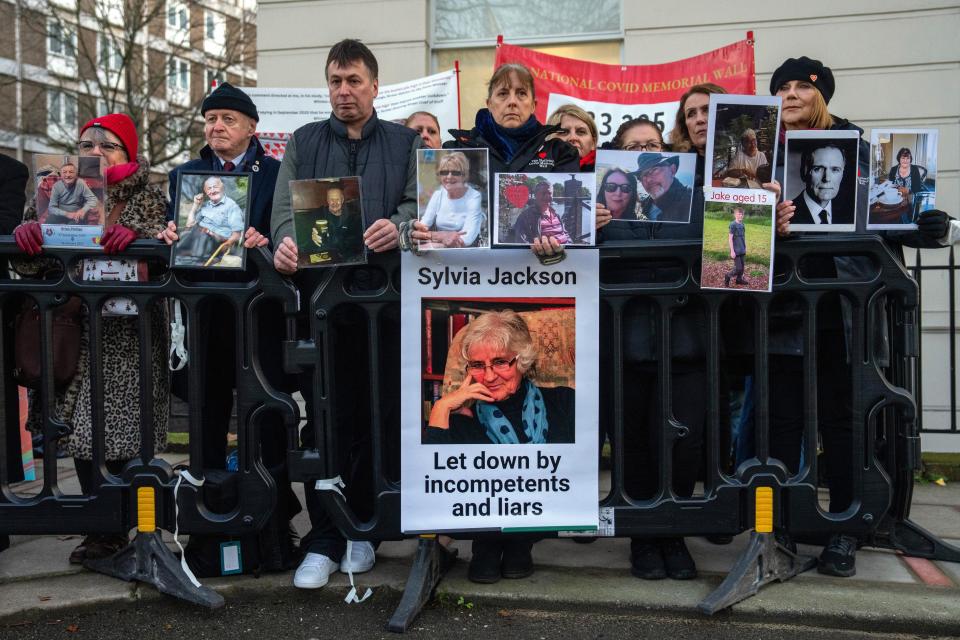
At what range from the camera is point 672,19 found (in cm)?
730

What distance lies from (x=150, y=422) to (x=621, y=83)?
14.1 ft

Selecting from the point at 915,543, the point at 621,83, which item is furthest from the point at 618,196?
the point at 621,83

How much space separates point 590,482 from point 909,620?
1.22 m

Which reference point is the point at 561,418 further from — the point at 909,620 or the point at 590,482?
the point at 909,620

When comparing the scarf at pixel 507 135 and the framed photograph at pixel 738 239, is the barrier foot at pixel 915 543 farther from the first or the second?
the scarf at pixel 507 135

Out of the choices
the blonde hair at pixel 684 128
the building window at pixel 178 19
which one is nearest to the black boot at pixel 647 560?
the blonde hair at pixel 684 128

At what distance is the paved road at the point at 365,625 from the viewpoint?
119 inches

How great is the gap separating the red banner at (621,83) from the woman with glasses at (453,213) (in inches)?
130

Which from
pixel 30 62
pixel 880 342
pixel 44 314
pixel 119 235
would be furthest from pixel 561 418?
pixel 30 62

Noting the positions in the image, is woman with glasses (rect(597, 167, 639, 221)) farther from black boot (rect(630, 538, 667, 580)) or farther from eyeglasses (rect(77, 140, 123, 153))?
eyeglasses (rect(77, 140, 123, 153))

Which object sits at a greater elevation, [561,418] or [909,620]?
[561,418]

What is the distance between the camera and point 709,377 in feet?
10.6

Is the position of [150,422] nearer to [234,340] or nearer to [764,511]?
[234,340]

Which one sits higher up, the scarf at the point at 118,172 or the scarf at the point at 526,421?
the scarf at the point at 118,172
